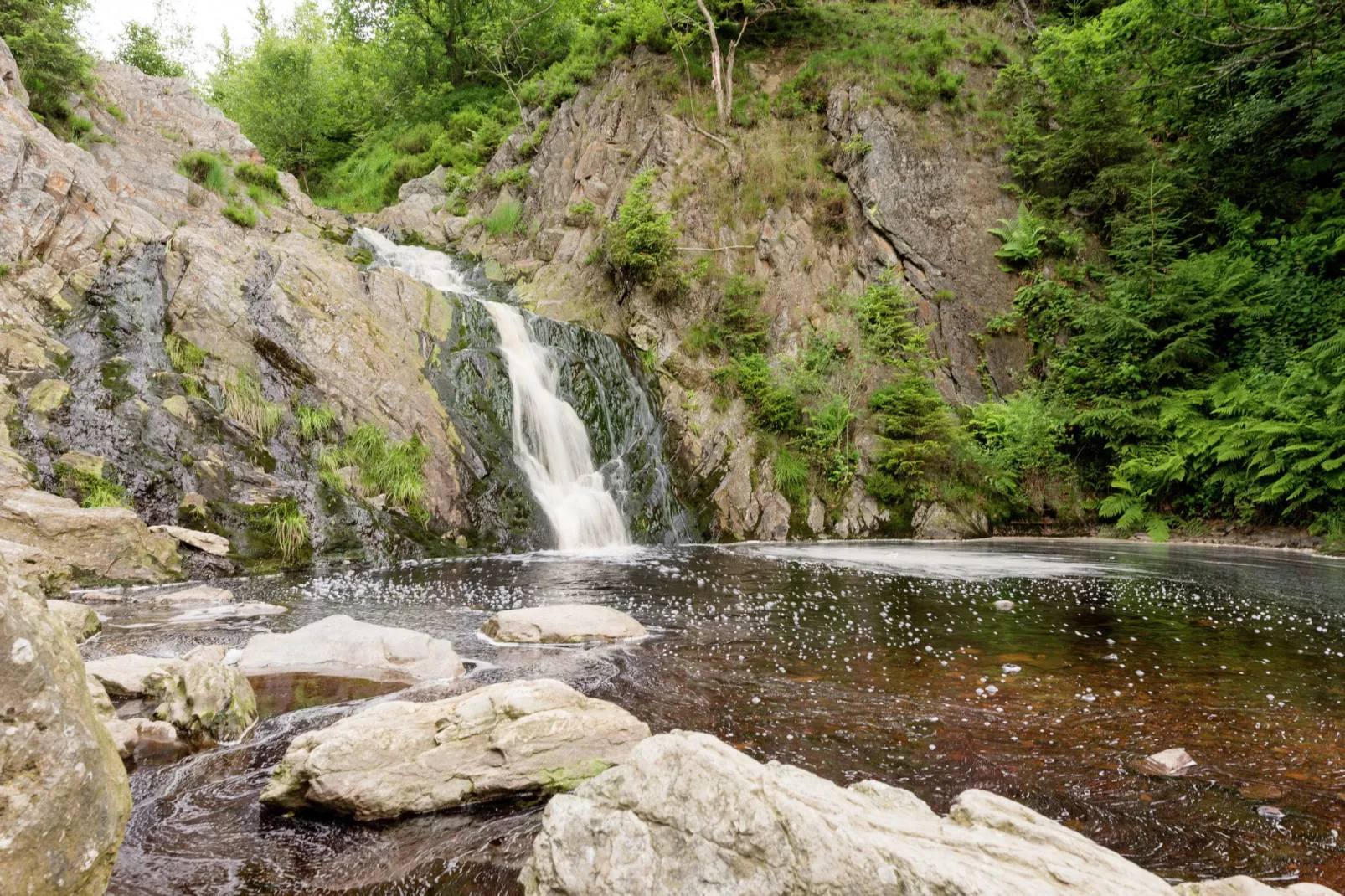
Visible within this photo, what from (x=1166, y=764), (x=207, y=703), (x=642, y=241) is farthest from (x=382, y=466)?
(x=1166, y=764)

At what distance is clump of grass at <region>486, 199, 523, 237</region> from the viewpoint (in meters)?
25.8

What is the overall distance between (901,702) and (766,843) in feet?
11.0

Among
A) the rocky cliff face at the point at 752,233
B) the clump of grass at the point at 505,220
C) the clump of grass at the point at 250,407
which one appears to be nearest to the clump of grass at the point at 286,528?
the clump of grass at the point at 250,407

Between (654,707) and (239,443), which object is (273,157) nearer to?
(239,443)

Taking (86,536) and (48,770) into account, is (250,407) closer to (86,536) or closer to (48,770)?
(86,536)

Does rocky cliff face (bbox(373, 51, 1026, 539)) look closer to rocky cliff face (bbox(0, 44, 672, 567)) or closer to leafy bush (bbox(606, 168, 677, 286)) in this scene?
leafy bush (bbox(606, 168, 677, 286))

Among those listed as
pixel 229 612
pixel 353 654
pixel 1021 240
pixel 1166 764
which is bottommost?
pixel 229 612

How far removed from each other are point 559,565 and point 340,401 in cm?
581

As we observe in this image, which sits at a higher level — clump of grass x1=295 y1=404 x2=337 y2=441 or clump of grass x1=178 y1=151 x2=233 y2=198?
clump of grass x1=178 y1=151 x2=233 y2=198

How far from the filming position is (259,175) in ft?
69.6

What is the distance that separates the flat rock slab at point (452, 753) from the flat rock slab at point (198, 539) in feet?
28.1

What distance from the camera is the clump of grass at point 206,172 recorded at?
18953 millimetres

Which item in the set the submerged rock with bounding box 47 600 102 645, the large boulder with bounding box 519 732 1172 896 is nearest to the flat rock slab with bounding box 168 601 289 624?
the submerged rock with bounding box 47 600 102 645

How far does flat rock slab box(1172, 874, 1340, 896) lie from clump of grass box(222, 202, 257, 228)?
22.7 metres
